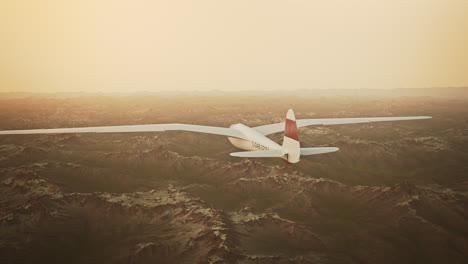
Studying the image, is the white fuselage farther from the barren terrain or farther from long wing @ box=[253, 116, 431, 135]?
the barren terrain

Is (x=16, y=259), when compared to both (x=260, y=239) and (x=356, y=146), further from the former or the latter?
(x=356, y=146)

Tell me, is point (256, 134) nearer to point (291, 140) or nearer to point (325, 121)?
point (325, 121)

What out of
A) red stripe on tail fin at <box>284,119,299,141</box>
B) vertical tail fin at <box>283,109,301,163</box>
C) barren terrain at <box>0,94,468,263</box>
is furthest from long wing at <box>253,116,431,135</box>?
barren terrain at <box>0,94,468,263</box>

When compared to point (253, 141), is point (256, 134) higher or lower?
higher

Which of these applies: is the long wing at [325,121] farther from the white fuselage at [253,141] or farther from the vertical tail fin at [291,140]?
the vertical tail fin at [291,140]

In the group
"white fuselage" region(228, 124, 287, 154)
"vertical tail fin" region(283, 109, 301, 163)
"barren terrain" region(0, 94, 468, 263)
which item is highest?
"vertical tail fin" region(283, 109, 301, 163)

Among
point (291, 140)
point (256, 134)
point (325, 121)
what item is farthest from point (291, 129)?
point (325, 121)

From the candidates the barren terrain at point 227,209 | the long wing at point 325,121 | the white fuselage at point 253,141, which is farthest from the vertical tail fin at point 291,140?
the barren terrain at point 227,209

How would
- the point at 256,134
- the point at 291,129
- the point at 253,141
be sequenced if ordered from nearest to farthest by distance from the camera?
the point at 291,129, the point at 253,141, the point at 256,134
